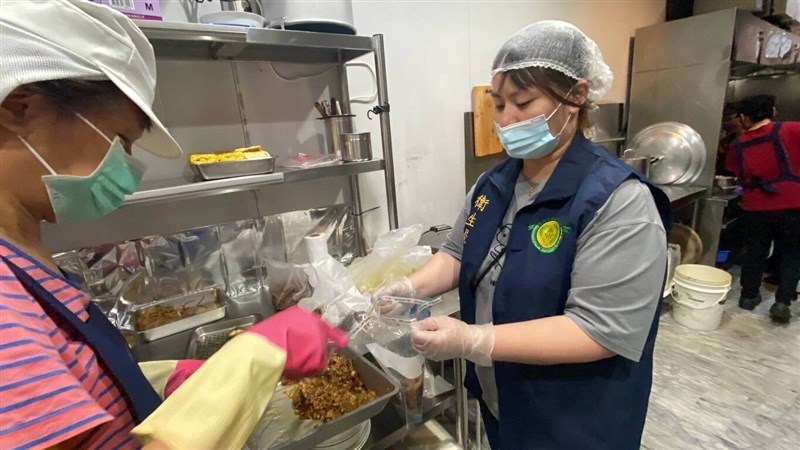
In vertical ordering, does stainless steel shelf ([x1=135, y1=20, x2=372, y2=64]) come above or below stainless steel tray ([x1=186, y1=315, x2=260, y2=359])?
above

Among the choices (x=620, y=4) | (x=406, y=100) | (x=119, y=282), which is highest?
(x=620, y=4)

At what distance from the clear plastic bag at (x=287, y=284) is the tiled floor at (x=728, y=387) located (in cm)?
161

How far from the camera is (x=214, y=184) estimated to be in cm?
118

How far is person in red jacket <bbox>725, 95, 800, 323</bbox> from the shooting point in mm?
2605

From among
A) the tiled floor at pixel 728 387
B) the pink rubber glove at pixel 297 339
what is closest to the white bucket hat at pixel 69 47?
the pink rubber glove at pixel 297 339

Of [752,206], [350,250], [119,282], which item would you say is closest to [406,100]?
[350,250]

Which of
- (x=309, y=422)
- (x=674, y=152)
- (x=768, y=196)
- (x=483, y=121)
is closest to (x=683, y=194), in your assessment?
(x=674, y=152)

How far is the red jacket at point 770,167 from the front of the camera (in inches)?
102

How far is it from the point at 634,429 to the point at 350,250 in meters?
1.29

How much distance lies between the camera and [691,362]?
219 cm

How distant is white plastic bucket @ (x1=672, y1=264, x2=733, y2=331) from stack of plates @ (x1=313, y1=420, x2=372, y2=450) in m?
2.36

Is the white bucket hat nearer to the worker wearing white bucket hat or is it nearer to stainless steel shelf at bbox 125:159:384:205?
the worker wearing white bucket hat

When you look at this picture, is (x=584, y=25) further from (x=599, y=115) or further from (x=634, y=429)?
(x=634, y=429)

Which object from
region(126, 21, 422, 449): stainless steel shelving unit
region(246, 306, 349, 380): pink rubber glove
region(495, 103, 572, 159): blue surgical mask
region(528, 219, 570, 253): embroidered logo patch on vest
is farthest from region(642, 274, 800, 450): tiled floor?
region(246, 306, 349, 380): pink rubber glove
